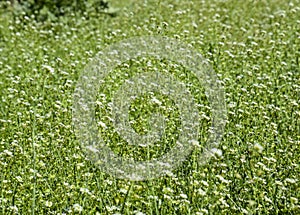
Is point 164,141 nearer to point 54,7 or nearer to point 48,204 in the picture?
point 48,204

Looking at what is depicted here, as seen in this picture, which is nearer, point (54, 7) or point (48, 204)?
point (48, 204)

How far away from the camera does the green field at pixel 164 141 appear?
3.49 meters

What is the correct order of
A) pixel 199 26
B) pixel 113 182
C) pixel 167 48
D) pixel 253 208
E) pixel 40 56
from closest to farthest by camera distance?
1. pixel 253 208
2. pixel 113 182
3. pixel 167 48
4. pixel 40 56
5. pixel 199 26

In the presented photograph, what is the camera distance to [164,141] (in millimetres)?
4258

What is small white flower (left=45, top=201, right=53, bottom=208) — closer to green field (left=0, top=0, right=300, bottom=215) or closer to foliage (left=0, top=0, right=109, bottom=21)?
green field (left=0, top=0, right=300, bottom=215)

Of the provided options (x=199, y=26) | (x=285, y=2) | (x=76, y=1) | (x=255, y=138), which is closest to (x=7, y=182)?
(x=255, y=138)

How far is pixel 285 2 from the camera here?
31.0ft

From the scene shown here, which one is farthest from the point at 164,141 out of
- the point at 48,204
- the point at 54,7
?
the point at 54,7

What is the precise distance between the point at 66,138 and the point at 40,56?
9.22ft

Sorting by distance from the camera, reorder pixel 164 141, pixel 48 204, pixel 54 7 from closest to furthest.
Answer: pixel 48 204
pixel 164 141
pixel 54 7

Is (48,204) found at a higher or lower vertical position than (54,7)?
higher

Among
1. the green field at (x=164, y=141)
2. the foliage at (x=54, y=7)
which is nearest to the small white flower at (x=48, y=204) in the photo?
the green field at (x=164, y=141)

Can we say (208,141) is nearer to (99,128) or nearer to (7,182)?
(99,128)

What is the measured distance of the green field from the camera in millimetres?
3492
